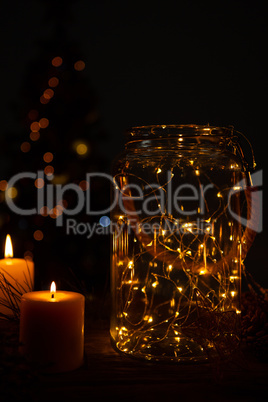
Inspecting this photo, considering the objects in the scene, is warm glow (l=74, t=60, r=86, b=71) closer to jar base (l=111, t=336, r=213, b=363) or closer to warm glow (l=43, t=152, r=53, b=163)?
warm glow (l=43, t=152, r=53, b=163)

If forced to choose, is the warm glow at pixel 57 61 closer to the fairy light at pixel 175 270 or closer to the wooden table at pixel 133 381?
the fairy light at pixel 175 270

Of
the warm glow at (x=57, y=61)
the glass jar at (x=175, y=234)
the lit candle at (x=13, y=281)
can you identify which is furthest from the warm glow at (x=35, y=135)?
the glass jar at (x=175, y=234)

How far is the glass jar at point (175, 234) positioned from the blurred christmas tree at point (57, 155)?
0.88 m

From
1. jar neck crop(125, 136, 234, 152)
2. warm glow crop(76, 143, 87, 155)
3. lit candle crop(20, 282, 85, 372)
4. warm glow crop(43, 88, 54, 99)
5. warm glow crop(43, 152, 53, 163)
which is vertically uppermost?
warm glow crop(43, 88, 54, 99)

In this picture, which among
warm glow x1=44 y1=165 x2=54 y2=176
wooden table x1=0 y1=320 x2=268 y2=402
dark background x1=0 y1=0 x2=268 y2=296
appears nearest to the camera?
wooden table x1=0 y1=320 x2=268 y2=402

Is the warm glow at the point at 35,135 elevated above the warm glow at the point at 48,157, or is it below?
above

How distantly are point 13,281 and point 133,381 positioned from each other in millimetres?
406

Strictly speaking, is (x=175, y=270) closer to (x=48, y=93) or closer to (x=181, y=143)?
(x=181, y=143)

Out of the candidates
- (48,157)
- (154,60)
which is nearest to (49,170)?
(48,157)

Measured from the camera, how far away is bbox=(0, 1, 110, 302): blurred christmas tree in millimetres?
1666

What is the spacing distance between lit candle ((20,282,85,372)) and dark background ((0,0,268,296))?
0.89m

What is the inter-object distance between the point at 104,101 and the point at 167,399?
151 cm

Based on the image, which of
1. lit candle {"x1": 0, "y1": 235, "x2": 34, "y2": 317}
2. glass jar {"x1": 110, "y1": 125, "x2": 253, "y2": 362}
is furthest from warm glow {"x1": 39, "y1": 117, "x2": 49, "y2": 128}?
glass jar {"x1": 110, "y1": 125, "x2": 253, "y2": 362}

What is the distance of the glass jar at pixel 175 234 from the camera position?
76 centimetres
